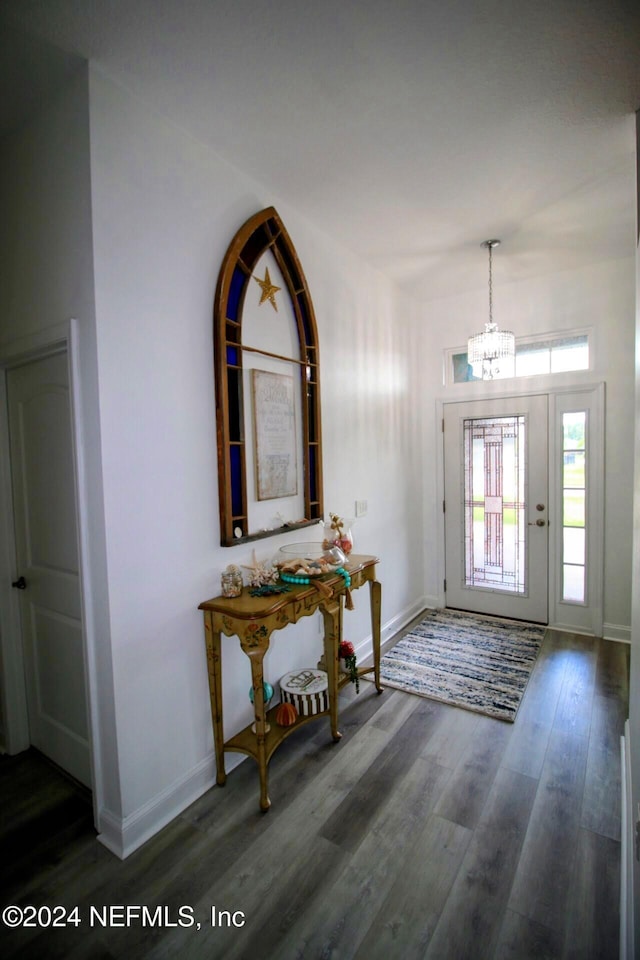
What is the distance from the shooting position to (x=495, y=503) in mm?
3975

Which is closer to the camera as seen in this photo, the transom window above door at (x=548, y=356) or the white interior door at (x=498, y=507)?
the transom window above door at (x=548, y=356)

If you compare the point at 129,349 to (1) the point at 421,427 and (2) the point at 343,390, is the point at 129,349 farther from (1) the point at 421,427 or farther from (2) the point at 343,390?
(1) the point at 421,427

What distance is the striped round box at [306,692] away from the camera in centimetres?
229

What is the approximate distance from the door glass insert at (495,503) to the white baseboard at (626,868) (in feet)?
6.37

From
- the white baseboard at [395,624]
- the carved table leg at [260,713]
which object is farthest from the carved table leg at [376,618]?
the carved table leg at [260,713]

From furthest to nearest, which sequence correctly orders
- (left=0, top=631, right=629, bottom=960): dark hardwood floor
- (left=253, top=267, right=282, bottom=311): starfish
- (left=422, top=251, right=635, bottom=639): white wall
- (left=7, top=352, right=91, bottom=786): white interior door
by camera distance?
(left=422, top=251, right=635, bottom=639): white wall, (left=253, top=267, right=282, bottom=311): starfish, (left=7, top=352, right=91, bottom=786): white interior door, (left=0, top=631, right=629, bottom=960): dark hardwood floor

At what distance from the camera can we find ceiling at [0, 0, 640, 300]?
145 centimetres

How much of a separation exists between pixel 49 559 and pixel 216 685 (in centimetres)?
98

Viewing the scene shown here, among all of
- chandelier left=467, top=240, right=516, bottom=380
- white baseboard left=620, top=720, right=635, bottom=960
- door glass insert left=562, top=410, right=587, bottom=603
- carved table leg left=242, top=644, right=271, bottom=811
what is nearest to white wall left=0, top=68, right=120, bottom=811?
carved table leg left=242, top=644, right=271, bottom=811

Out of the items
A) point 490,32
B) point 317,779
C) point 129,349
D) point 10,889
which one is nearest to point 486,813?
point 317,779

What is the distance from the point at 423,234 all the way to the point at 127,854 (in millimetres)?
3538

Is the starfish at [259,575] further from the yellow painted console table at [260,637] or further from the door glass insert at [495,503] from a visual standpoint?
the door glass insert at [495,503]

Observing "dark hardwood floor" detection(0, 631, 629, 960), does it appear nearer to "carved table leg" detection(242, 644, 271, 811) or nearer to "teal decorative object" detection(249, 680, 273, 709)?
"carved table leg" detection(242, 644, 271, 811)

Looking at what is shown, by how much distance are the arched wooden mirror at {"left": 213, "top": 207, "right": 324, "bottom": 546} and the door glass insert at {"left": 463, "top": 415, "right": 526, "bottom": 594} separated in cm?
192
